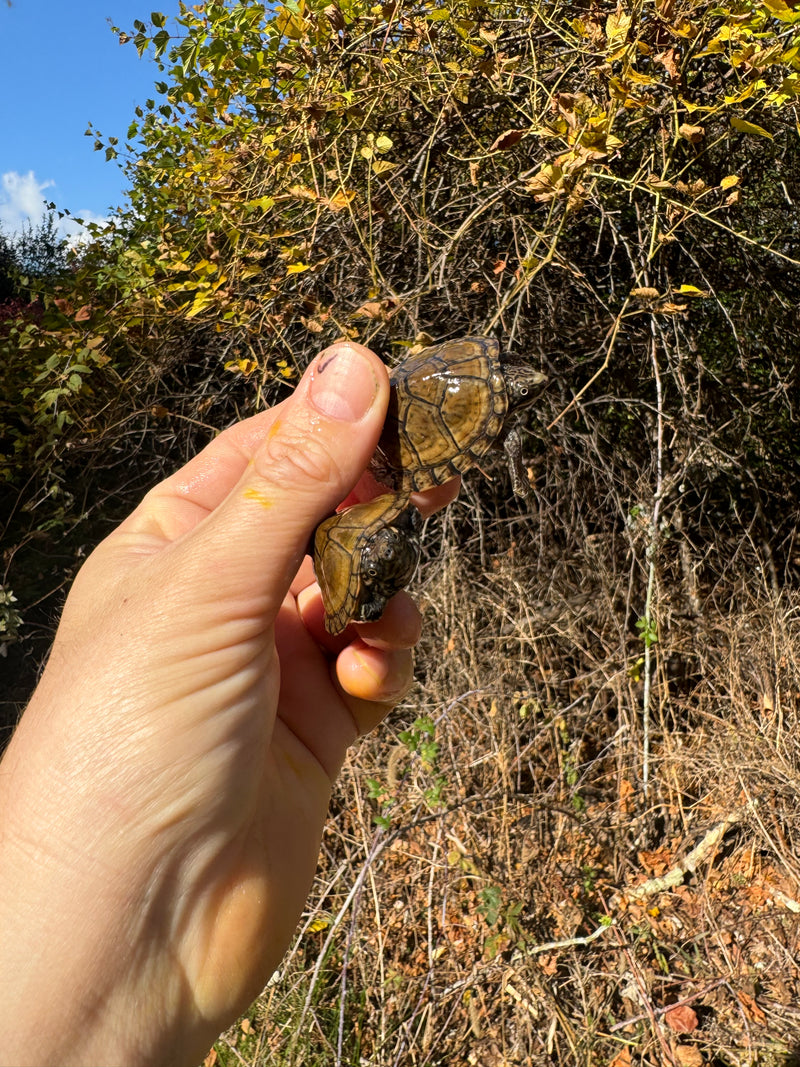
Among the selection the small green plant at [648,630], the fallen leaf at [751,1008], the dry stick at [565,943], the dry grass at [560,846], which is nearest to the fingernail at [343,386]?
the dry grass at [560,846]

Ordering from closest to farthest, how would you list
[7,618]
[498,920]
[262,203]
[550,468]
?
[498,920]
[262,203]
[550,468]
[7,618]

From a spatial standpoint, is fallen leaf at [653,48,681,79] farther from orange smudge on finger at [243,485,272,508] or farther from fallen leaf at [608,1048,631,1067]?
fallen leaf at [608,1048,631,1067]

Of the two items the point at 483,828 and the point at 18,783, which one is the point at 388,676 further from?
the point at 483,828

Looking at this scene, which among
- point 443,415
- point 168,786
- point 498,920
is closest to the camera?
point 168,786

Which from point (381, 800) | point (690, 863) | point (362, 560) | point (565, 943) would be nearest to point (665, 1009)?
point (565, 943)

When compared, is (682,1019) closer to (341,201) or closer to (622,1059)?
(622,1059)

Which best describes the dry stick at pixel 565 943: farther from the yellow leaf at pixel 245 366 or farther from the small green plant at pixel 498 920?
the yellow leaf at pixel 245 366

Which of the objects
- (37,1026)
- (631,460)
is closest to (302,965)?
(37,1026)
